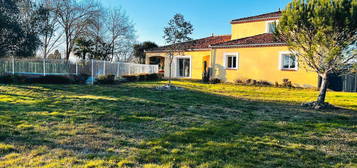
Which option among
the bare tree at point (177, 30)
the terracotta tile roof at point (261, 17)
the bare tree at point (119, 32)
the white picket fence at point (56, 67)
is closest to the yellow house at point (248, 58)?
the terracotta tile roof at point (261, 17)

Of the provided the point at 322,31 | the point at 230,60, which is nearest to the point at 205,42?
the point at 230,60

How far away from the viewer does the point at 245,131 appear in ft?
17.1

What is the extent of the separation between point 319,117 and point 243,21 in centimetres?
1750

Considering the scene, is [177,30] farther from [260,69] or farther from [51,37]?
[51,37]

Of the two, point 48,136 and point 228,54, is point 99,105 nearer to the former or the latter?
point 48,136

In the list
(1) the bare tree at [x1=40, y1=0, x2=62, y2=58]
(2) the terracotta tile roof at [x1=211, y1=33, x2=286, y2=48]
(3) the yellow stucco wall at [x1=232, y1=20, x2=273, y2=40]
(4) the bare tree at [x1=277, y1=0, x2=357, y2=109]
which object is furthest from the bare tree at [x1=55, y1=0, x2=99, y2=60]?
(4) the bare tree at [x1=277, y1=0, x2=357, y2=109]

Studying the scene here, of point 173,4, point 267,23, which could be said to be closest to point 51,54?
point 173,4

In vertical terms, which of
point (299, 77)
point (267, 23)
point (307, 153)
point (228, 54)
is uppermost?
point (267, 23)

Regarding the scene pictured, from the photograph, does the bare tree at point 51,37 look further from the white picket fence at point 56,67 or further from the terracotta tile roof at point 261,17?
the terracotta tile roof at point 261,17

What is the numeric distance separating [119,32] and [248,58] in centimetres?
1891

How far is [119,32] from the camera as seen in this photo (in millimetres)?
31656

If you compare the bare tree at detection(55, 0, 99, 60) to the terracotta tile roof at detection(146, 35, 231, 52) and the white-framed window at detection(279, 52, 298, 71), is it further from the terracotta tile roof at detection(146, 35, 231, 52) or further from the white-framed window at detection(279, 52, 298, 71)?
the white-framed window at detection(279, 52, 298, 71)

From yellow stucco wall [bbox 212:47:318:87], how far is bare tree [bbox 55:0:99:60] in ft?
50.7

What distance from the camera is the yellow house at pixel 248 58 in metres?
17.4
